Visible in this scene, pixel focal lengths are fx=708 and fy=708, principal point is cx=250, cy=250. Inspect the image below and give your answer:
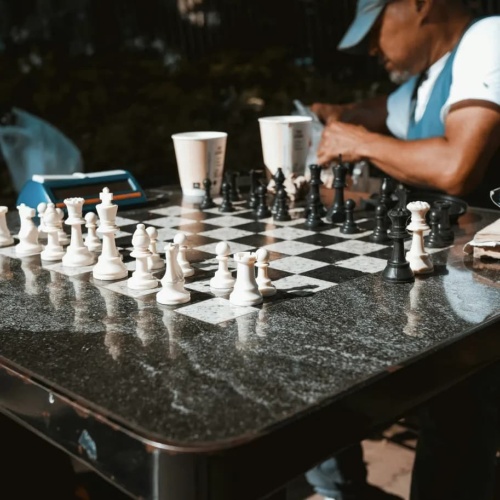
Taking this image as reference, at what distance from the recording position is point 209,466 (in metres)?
0.77

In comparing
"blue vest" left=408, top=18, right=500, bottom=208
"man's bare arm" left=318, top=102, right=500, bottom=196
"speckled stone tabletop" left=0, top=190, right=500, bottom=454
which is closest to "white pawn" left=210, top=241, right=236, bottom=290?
"speckled stone tabletop" left=0, top=190, right=500, bottom=454

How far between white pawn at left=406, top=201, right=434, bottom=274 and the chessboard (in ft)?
0.26

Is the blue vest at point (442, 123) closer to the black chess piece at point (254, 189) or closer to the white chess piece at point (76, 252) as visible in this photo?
the black chess piece at point (254, 189)

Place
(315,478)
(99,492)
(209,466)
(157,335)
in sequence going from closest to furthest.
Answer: (209,466) < (157,335) < (99,492) < (315,478)

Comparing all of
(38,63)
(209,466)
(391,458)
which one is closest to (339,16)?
(38,63)

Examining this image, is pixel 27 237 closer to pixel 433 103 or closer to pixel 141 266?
pixel 141 266

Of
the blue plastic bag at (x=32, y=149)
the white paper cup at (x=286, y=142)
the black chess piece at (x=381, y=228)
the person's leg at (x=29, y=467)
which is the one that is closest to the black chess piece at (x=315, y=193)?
the black chess piece at (x=381, y=228)

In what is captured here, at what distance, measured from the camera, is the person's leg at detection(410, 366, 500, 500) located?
5.72 ft

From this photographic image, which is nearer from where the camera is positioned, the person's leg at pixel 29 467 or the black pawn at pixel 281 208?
the person's leg at pixel 29 467

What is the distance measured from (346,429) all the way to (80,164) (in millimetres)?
3241

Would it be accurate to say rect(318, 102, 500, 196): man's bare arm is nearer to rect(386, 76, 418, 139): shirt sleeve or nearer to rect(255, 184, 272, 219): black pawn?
rect(255, 184, 272, 219): black pawn

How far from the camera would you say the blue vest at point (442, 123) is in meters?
2.43

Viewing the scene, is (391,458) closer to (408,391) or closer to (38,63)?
(408,391)

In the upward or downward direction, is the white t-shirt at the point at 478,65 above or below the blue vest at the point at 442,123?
above
